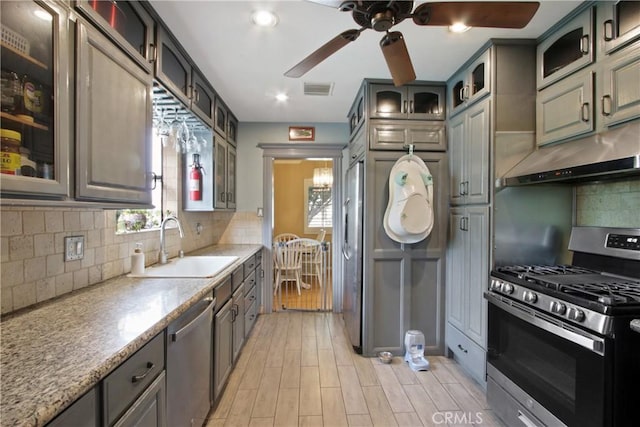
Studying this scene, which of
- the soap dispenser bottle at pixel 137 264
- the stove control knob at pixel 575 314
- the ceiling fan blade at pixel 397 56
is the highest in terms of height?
the ceiling fan blade at pixel 397 56

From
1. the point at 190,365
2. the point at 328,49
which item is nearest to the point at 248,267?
the point at 190,365

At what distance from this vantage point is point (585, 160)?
1451 millimetres

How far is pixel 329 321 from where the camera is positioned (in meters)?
3.46

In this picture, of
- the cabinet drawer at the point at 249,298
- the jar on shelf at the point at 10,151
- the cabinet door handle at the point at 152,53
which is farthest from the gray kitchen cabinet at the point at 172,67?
the cabinet drawer at the point at 249,298

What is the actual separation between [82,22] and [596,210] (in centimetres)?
285

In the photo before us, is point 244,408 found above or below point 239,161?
below

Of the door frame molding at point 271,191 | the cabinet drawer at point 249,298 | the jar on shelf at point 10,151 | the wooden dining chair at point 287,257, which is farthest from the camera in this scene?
the wooden dining chair at point 287,257

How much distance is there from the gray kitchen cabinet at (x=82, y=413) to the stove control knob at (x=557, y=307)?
1842 mm

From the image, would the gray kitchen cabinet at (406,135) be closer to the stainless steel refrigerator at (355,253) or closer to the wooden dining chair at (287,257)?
the stainless steel refrigerator at (355,253)

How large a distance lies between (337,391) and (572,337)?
4.93 ft

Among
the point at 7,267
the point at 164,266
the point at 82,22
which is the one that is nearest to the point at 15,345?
the point at 7,267

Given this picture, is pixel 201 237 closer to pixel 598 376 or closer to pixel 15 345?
pixel 15 345

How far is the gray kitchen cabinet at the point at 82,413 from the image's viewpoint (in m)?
0.68

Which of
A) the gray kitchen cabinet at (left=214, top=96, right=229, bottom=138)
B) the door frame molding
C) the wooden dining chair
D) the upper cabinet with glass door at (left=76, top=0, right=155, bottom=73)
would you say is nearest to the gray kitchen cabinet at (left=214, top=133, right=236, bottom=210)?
the gray kitchen cabinet at (left=214, top=96, right=229, bottom=138)
